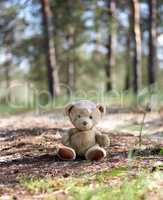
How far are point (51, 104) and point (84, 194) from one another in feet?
38.7

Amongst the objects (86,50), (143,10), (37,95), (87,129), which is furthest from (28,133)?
(86,50)

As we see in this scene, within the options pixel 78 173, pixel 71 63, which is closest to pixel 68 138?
pixel 78 173

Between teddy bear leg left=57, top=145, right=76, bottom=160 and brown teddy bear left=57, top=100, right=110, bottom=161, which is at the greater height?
brown teddy bear left=57, top=100, right=110, bottom=161

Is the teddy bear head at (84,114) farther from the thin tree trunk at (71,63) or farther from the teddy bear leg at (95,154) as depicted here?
the thin tree trunk at (71,63)

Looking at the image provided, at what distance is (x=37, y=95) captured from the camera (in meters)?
17.5

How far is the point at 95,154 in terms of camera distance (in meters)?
4.74

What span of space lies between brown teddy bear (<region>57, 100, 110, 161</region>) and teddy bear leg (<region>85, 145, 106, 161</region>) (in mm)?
58

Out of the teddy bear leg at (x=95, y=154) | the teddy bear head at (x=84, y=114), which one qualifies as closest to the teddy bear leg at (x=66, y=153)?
the teddy bear leg at (x=95, y=154)

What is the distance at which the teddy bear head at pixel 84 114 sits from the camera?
491 centimetres

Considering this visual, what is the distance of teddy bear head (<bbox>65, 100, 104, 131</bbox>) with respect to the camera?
491 cm

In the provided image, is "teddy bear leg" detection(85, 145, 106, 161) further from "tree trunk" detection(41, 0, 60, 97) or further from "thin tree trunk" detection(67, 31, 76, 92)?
"thin tree trunk" detection(67, 31, 76, 92)

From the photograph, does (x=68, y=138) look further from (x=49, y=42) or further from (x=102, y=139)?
(x=49, y=42)

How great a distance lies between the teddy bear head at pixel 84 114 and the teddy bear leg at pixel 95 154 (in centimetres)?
30

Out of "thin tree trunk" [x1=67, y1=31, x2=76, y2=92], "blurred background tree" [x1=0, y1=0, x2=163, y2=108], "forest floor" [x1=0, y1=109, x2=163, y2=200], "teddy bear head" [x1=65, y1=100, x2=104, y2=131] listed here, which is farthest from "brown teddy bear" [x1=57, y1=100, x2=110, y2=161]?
"thin tree trunk" [x1=67, y1=31, x2=76, y2=92]
